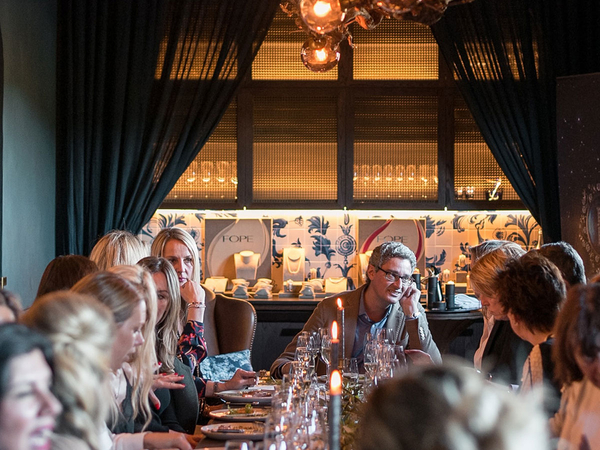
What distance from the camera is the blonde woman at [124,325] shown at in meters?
2.23

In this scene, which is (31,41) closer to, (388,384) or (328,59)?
(328,59)

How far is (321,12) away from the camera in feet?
8.34

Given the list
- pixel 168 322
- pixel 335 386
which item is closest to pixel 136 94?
pixel 168 322

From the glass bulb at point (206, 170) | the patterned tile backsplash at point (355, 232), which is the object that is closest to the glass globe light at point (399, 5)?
the glass bulb at point (206, 170)

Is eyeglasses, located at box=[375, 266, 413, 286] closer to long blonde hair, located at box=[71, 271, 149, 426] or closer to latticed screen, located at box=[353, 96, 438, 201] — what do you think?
long blonde hair, located at box=[71, 271, 149, 426]

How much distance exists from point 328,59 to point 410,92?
124 inches

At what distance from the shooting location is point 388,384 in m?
0.75

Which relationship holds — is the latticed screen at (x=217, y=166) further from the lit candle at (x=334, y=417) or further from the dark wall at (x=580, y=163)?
the lit candle at (x=334, y=417)

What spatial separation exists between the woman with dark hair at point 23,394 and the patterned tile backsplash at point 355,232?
526 cm

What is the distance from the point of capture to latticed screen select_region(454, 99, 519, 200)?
6.35 m

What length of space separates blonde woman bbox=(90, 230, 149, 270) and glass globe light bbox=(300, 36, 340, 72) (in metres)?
1.41

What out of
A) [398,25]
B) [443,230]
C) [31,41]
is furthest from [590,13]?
[31,41]

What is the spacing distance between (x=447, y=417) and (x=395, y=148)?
5.75 meters

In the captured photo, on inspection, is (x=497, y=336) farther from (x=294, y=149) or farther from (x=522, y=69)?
(x=522, y=69)
